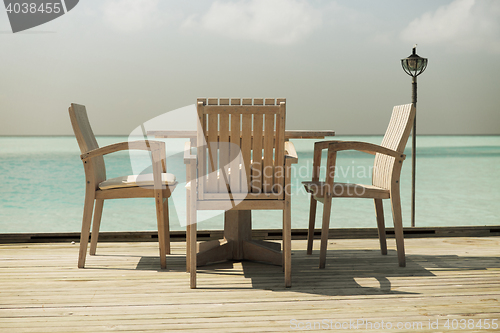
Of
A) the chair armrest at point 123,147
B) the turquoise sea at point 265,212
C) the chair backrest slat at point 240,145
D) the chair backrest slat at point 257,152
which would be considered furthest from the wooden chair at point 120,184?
the turquoise sea at point 265,212

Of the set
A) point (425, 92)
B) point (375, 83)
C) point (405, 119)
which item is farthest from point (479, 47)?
point (405, 119)

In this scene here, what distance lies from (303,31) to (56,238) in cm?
2356

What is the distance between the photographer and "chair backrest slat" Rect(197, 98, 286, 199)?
2.13 metres

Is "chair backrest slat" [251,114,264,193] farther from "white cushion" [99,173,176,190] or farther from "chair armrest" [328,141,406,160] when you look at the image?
"white cushion" [99,173,176,190]

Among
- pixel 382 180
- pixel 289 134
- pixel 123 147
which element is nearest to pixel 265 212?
pixel 382 180

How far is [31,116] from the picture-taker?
26109 millimetres

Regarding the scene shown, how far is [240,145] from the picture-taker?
217 centimetres

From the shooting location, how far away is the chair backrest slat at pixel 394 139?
262cm

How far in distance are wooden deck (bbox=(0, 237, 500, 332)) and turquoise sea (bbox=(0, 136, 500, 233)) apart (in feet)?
14.6

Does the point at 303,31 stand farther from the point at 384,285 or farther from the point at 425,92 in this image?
the point at 384,285

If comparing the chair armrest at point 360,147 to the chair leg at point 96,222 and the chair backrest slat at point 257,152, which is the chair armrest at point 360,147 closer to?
the chair backrest slat at point 257,152

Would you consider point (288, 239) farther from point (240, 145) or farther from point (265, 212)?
point (265, 212)

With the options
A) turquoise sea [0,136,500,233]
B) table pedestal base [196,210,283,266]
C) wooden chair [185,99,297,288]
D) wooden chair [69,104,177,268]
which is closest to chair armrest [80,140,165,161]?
wooden chair [69,104,177,268]

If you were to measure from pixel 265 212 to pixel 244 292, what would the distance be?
6617mm
